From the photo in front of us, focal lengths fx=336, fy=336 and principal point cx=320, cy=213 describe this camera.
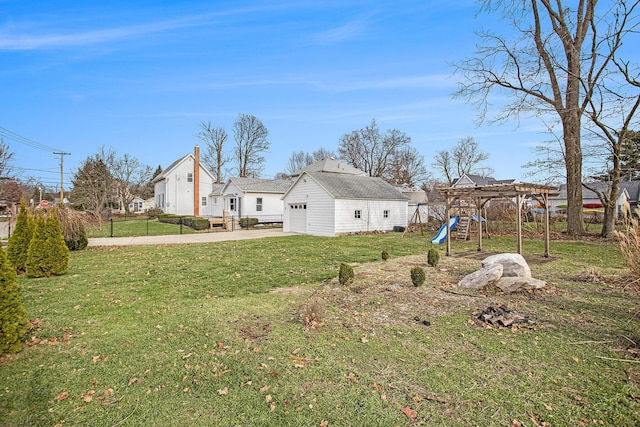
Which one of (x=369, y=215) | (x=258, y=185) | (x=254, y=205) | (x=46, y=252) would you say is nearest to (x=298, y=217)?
(x=369, y=215)

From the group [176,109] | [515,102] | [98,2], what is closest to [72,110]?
[176,109]

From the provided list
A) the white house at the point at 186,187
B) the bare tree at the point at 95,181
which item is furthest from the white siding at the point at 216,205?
the bare tree at the point at 95,181

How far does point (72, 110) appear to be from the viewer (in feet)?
68.5

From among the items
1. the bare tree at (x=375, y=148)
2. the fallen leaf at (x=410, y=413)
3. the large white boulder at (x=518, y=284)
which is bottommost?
the fallen leaf at (x=410, y=413)

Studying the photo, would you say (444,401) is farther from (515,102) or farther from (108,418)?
(515,102)

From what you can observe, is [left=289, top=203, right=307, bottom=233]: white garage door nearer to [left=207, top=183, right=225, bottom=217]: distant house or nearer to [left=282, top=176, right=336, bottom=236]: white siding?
[left=282, top=176, right=336, bottom=236]: white siding

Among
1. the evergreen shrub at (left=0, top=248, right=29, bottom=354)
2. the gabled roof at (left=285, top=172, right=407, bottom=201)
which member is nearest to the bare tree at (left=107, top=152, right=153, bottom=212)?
the gabled roof at (left=285, top=172, right=407, bottom=201)

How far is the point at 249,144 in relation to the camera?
47344 mm

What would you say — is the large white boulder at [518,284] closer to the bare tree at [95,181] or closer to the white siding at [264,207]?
the white siding at [264,207]

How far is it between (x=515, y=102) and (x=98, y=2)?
56.9 feet

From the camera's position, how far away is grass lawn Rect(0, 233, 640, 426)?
111 inches

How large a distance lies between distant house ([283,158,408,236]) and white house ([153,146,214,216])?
16.7 metres

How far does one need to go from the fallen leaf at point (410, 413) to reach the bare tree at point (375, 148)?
45.5 metres

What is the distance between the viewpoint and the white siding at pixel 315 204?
1934 centimetres
